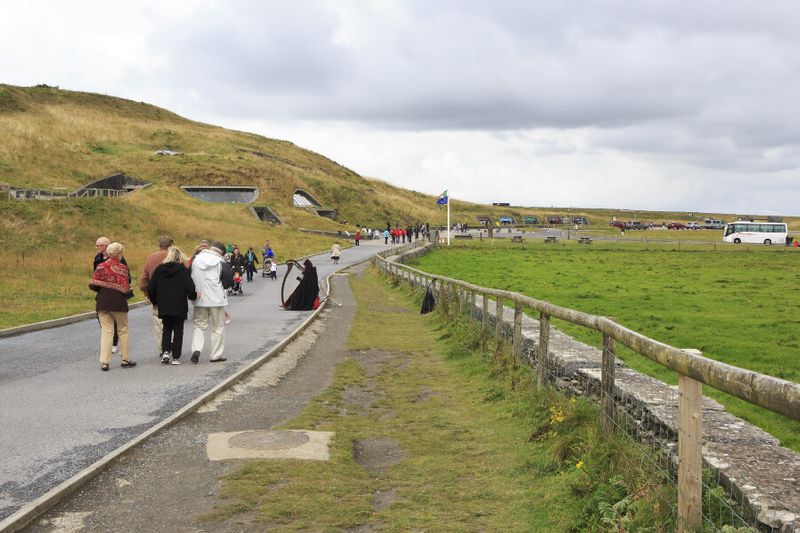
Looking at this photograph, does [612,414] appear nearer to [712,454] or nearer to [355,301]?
[712,454]

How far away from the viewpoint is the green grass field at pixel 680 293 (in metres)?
13.2

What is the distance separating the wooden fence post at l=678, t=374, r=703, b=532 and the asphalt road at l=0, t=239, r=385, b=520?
471cm

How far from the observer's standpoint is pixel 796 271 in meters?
39.5

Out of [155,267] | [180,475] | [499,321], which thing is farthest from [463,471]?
[155,267]

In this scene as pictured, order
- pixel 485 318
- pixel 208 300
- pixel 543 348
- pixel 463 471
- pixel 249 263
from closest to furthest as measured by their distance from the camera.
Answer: pixel 463 471, pixel 543 348, pixel 208 300, pixel 485 318, pixel 249 263

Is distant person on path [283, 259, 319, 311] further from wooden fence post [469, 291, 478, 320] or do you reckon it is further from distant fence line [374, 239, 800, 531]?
distant fence line [374, 239, 800, 531]

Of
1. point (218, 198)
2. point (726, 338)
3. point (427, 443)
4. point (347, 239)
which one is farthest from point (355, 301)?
point (218, 198)

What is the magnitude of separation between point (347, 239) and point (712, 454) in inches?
3080

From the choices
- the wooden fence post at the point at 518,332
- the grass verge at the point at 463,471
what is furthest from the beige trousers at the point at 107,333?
the wooden fence post at the point at 518,332

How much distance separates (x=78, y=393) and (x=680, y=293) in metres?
22.6

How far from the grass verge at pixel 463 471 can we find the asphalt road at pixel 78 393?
5.67 ft

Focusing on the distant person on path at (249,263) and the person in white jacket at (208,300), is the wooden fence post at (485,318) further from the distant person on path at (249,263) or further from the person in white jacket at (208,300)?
the distant person on path at (249,263)

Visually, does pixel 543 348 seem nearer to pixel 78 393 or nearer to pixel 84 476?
pixel 84 476

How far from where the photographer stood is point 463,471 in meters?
6.70
